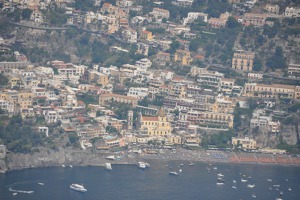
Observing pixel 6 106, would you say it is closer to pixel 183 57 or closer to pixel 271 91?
pixel 183 57

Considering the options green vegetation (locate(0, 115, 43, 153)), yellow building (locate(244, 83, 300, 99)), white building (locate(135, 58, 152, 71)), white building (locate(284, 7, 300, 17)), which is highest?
white building (locate(284, 7, 300, 17))

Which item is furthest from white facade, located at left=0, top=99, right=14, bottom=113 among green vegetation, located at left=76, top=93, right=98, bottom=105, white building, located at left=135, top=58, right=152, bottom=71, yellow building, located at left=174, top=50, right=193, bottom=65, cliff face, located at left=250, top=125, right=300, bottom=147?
yellow building, located at left=174, top=50, right=193, bottom=65

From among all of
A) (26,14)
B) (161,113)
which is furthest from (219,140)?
(26,14)

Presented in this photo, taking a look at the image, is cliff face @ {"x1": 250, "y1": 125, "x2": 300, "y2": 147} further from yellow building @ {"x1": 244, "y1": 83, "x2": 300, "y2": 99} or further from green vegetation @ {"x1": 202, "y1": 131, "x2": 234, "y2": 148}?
yellow building @ {"x1": 244, "y1": 83, "x2": 300, "y2": 99}

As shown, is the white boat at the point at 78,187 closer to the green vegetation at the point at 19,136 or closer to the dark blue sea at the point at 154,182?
the dark blue sea at the point at 154,182

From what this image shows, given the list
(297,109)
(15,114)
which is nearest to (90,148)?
(15,114)

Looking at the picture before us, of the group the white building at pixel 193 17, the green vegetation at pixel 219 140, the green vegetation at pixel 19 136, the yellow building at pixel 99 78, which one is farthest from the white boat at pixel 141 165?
the white building at pixel 193 17
